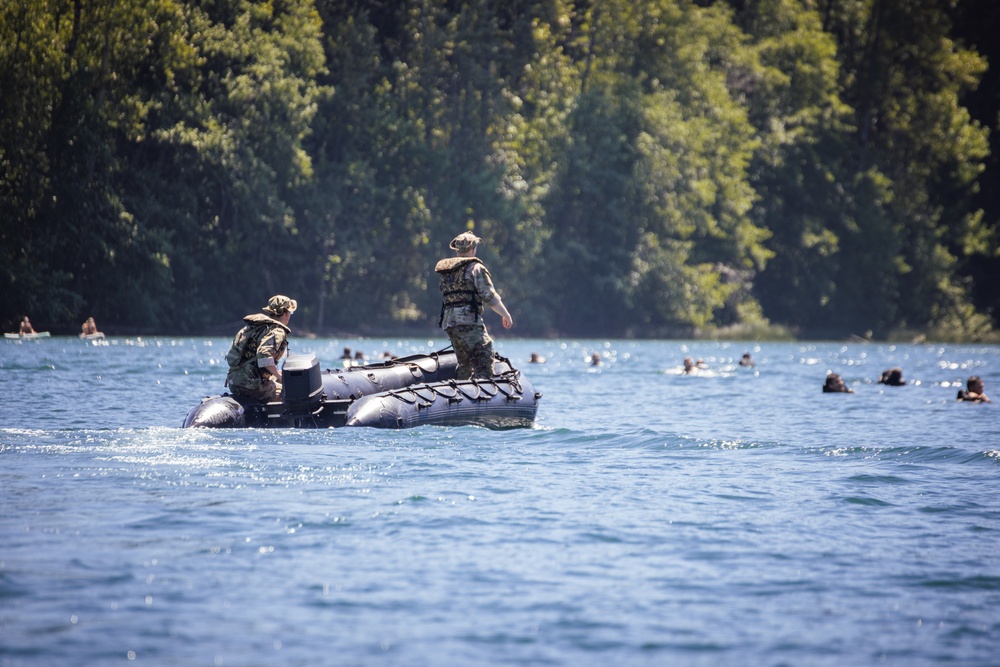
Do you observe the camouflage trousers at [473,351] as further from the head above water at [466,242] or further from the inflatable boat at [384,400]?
the head above water at [466,242]

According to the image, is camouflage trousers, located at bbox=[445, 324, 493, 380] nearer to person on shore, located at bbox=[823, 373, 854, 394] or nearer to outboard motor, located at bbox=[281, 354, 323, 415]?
outboard motor, located at bbox=[281, 354, 323, 415]

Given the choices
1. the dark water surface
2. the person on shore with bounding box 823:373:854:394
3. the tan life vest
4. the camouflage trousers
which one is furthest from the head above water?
the person on shore with bounding box 823:373:854:394

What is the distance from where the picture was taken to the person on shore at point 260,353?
13688 millimetres

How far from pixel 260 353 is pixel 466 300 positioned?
2.76 metres

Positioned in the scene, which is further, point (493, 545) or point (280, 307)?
point (280, 307)

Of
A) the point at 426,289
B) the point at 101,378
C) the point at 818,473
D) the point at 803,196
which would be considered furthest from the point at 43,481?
the point at 803,196

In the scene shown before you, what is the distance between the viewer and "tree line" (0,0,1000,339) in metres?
45.8

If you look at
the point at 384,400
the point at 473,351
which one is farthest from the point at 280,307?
the point at 473,351

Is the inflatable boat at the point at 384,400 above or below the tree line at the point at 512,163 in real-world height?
below

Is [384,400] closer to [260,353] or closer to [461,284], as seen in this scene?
[260,353]

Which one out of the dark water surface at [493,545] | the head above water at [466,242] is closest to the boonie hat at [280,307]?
the dark water surface at [493,545]

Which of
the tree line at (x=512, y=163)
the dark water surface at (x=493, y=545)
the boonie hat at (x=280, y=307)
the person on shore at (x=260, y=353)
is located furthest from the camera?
the tree line at (x=512, y=163)

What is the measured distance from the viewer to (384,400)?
560 inches

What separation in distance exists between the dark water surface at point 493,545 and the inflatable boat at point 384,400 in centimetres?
26
